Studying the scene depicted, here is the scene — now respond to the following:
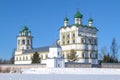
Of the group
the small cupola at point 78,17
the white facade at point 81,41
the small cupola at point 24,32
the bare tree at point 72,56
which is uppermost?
the small cupola at point 78,17

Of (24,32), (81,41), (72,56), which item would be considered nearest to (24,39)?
(24,32)

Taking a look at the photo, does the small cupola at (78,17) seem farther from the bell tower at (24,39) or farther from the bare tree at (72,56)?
the bell tower at (24,39)

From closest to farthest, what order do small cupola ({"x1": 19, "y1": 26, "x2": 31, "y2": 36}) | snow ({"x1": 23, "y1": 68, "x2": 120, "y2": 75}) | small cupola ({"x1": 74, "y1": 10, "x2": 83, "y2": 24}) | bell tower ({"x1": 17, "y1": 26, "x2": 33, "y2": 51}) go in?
snow ({"x1": 23, "y1": 68, "x2": 120, "y2": 75})
small cupola ({"x1": 74, "y1": 10, "x2": 83, "y2": 24})
small cupola ({"x1": 19, "y1": 26, "x2": 31, "y2": 36})
bell tower ({"x1": 17, "y1": 26, "x2": 33, "y2": 51})

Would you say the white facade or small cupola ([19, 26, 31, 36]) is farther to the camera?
small cupola ([19, 26, 31, 36])

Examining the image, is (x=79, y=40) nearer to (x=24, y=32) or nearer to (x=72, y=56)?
(x=72, y=56)

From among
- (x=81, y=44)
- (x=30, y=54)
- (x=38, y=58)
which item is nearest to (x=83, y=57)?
(x=81, y=44)

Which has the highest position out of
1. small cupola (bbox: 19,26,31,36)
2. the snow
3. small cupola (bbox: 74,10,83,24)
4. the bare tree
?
small cupola (bbox: 74,10,83,24)

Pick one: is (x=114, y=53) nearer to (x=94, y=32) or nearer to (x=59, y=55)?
(x=94, y=32)

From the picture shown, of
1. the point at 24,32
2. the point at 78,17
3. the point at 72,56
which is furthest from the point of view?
the point at 24,32

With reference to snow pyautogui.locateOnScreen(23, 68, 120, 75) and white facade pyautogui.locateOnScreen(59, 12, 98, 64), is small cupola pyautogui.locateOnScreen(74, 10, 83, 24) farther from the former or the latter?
snow pyautogui.locateOnScreen(23, 68, 120, 75)

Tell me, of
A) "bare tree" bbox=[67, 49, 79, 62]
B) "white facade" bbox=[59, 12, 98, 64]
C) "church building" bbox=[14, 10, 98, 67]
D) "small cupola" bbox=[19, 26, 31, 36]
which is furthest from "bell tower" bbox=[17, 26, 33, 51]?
"bare tree" bbox=[67, 49, 79, 62]

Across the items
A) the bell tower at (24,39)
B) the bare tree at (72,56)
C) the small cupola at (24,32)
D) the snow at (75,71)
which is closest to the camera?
the snow at (75,71)

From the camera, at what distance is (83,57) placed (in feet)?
209

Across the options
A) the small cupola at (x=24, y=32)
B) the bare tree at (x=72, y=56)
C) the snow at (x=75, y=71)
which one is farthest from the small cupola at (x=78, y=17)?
the snow at (x=75, y=71)
